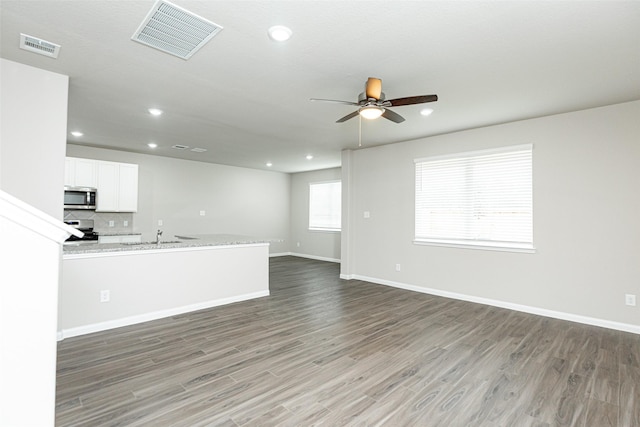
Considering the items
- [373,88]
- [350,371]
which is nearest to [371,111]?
[373,88]

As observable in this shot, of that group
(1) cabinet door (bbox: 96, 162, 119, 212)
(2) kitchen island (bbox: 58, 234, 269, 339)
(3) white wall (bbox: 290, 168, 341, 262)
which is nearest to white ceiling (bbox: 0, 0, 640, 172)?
(1) cabinet door (bbox: 96, 162, 119, 212)

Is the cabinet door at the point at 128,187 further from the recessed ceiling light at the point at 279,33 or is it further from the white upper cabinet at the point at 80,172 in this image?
the recessed ceiling light at the point at 279,33

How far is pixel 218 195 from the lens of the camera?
8.28 metres

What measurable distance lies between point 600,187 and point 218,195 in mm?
7362

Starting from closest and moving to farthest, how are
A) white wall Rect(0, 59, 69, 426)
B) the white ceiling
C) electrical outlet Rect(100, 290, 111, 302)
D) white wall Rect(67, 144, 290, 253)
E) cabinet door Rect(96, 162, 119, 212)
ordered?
white wall Rect(0, 59, 69, 426) < the white ceiling < electrical outlet Rect(100, 290, 111, 302) < cabinet door Rect(96, 162, 119, 212) < white wall Rect(67, 144, 290, 253)

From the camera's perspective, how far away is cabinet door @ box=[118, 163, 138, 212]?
624 cm

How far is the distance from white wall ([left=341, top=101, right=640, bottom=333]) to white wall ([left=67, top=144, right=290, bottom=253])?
497cm

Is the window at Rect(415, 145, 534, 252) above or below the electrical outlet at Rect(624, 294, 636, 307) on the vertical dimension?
above

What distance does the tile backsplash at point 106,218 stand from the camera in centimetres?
608

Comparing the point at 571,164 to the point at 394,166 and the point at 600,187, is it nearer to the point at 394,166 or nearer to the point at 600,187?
the point at 600,187

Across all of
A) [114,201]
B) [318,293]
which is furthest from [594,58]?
[114,201]

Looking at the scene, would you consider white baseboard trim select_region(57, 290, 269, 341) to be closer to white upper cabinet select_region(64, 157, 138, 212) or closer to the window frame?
white upper cabinet select_region(64, 157, 138, 212)

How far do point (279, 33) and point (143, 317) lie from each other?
11.3 feet

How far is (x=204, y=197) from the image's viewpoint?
802 centimetres
